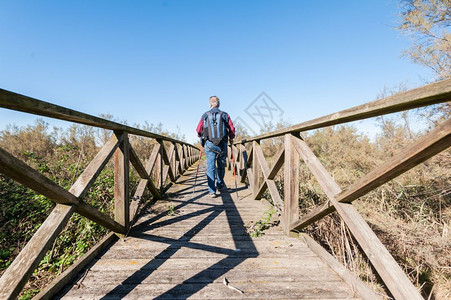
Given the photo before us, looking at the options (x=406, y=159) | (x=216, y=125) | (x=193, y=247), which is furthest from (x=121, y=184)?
(x=406, y=159)

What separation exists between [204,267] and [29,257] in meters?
1.12

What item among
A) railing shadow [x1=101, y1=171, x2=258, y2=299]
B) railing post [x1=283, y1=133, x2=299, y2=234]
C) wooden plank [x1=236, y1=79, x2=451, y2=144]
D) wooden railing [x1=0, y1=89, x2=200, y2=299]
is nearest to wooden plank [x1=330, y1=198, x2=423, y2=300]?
wooden plank [x1=236, y1=79, x2=451, y2=144]

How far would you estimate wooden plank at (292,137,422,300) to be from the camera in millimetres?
1044

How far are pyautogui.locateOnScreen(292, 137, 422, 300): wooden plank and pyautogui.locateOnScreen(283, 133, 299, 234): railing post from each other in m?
0.48

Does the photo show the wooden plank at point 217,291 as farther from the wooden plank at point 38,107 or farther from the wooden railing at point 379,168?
the wooden plank at point 38,107

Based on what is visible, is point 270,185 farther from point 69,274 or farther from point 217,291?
point 69,274

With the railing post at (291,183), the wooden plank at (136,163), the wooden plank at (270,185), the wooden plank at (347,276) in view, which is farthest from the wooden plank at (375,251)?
the wooden plank at (136,163)

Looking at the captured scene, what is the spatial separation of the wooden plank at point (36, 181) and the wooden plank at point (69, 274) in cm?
33

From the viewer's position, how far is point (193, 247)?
1995mm

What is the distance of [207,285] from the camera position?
1450mm

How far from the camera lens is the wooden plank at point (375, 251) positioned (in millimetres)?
1044

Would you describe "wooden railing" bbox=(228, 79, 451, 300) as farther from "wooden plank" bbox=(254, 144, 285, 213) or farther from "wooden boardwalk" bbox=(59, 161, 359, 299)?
"wooden plank" bbox=(254, 144, 285, 213)

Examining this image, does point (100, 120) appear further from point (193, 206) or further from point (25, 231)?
point (25, 231)

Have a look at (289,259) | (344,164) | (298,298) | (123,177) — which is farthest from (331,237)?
(344,164)
